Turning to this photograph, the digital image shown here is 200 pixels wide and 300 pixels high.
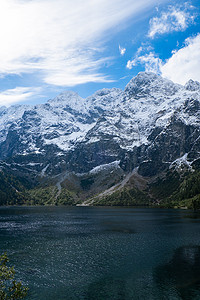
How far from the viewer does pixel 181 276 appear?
211 ft

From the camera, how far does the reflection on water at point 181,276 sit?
5484 centimetres

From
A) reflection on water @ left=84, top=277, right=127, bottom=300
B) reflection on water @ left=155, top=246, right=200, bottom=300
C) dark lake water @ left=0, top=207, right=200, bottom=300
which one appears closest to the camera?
reflection on water @ left=84, top=277, right=127, bottom=300

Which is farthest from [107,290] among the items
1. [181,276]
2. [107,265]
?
[181,276]

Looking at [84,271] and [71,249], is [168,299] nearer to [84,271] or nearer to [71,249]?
[84,271]

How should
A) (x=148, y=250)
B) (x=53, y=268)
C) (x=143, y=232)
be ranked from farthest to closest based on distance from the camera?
1. (x=143, y=232)
2. (x=148, y=250)
3. (x=53, y=268)

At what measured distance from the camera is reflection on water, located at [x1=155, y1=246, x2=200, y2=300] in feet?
180

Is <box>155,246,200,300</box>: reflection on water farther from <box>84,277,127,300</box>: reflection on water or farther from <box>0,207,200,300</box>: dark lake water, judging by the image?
<box>84,277,127,300</box>: reflection on water

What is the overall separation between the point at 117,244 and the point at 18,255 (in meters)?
37.9

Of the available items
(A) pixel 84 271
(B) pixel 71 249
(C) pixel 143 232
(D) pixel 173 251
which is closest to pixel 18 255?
(B) pixel 71 249

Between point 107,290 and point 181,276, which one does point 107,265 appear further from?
point 181,276

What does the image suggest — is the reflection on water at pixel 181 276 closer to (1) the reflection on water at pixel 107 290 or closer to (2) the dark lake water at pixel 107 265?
(2) the dark lake water at pixel 107 265

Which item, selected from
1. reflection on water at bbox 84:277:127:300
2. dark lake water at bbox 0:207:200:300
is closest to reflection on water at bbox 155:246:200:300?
dark lake water at bbox 0:207:200:300

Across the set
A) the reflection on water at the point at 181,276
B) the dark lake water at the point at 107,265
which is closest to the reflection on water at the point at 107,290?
the dark lake water at the point at 107,265

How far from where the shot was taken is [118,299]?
51719 millimetres
